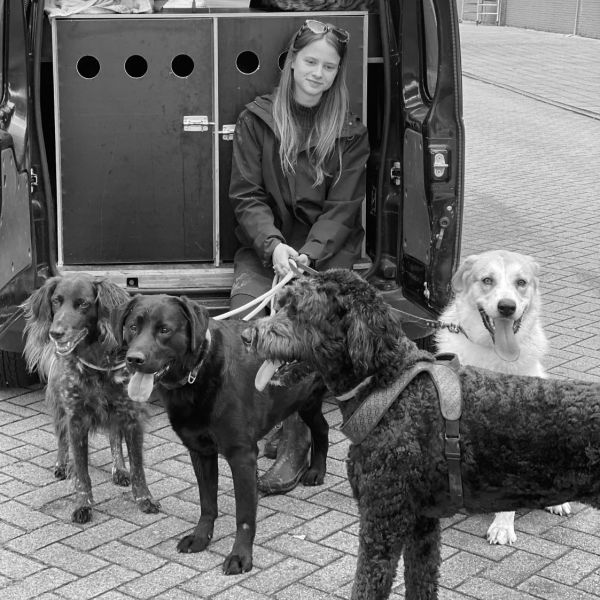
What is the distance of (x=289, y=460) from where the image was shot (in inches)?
206

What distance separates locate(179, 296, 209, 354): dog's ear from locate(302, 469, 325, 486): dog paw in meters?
1.15

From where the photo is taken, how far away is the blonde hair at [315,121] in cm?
582

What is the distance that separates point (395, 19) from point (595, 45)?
21.1 metres

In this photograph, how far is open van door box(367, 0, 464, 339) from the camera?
5871 mm

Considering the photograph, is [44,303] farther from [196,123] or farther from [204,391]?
[196,123]

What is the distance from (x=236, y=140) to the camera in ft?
19.5

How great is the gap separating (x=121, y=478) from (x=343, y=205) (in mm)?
1892

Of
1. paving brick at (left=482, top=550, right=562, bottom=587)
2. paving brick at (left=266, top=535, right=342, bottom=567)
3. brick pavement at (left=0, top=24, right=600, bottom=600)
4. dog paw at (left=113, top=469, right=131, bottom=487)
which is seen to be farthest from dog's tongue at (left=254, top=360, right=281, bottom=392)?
dog paw at (left=113, top=469, right=131, bottom=487)

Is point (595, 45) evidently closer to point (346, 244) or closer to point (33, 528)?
point (346, 244)

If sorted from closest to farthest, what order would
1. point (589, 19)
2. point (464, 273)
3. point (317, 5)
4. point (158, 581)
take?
1. point (158, 581)
2. point (464, 273)
3. point (317, 5)
4. point (589, 19)

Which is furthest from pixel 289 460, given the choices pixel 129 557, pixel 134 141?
pixel 134 141

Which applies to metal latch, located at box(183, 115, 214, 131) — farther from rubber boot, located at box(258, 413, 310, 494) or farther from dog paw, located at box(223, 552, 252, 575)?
dog paw, located at box(223, 552, 252, 575)

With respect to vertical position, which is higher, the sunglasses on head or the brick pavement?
the sunglasses on head

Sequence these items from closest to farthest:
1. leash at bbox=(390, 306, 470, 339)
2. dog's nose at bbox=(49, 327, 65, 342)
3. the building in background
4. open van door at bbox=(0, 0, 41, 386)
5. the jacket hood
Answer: dog's nose at bbox=(49, 327, 65, 342) → leash at bbox=(390, 306, 470, 339) → open van door at bbox=(0, 0, 41, 386) → the jacket hood → the building in background
